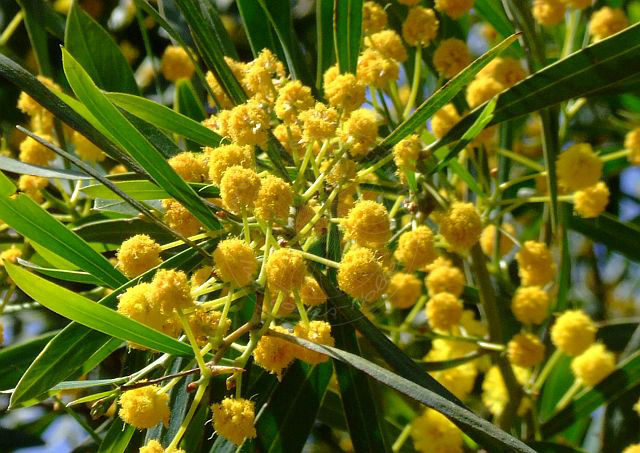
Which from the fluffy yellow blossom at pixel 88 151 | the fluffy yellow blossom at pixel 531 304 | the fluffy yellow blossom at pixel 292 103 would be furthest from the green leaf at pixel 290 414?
the fluffy yellow blossom at pixel 88 151

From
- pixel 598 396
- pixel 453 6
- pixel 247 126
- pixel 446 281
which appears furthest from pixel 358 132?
pixel 598 396

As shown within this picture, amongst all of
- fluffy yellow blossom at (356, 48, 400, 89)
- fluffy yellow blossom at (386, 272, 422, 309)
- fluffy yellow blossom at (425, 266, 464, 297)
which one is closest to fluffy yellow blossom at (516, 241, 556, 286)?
fluffy yellow blossom at (425, 266, 464, 297)

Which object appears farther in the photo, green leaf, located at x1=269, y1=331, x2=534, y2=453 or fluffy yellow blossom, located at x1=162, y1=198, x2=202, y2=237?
fluffy yellow blossom, located at x1=162, y1=198, x2=202, y2=237

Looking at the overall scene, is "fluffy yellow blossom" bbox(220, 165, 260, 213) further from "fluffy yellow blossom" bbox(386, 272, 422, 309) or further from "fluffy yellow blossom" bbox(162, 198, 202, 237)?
"fluffy yellow blossom" bbox(386, 272, 422, 309)

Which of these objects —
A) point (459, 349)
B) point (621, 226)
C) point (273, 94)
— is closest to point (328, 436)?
point (459, 349)

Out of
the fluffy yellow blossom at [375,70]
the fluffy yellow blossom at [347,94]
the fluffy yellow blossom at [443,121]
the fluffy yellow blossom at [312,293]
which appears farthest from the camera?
the fluffy yellow blossom at [443,121]

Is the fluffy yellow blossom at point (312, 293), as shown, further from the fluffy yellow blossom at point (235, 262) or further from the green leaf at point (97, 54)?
the green leaf at point (97, 54)
